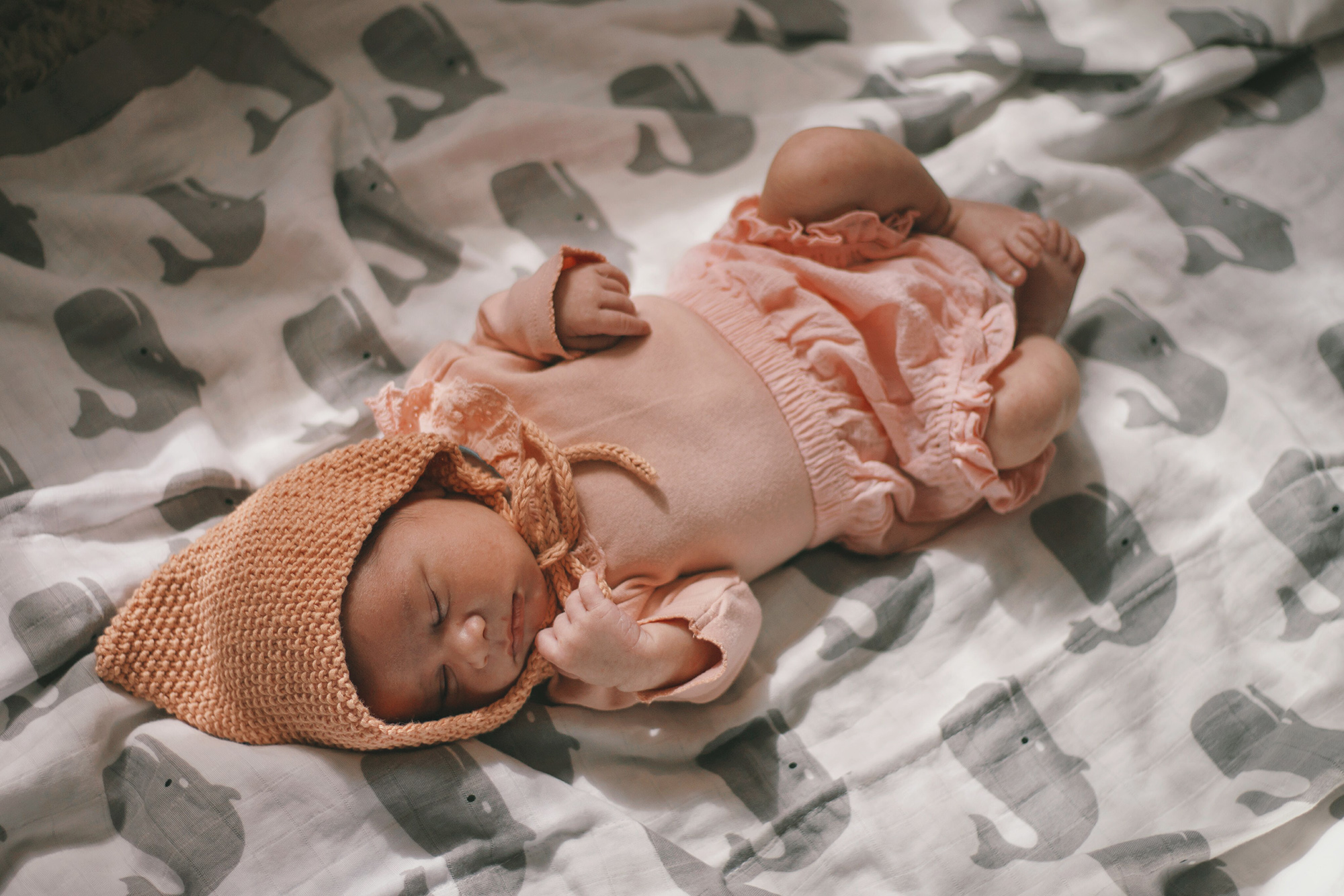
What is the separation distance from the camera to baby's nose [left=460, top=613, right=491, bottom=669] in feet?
3.44

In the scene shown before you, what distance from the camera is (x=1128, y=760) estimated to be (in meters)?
1.21

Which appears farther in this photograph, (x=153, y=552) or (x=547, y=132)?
(x=547, y=132)

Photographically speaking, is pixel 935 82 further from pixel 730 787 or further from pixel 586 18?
pixel 730 787

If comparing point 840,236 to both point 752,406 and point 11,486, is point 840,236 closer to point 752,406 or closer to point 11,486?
point 752,406

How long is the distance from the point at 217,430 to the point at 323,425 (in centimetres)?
16

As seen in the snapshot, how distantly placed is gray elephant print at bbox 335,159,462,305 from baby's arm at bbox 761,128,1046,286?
56 centimetres

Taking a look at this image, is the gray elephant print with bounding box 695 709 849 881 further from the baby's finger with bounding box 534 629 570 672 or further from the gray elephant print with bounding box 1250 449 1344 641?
the gray elephant print with bounding box 1250 449 1344 641

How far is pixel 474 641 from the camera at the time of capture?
105 centimetres

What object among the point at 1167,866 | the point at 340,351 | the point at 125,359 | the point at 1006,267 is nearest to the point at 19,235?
the point at 125,359

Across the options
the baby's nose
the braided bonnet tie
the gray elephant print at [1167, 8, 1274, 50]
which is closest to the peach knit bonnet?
the braided bonnet tie

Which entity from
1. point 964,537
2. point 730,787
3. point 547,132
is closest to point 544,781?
point 730,787

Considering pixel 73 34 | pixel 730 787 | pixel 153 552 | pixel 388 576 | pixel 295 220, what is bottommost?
pixel 730 787

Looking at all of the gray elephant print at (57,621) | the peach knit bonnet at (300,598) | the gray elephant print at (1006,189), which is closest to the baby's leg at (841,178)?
the gray elephant print at (1006,189)

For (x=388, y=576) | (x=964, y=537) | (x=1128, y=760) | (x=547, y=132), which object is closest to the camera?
(x=388, y=576)
